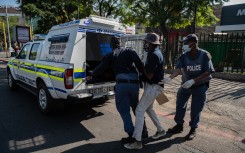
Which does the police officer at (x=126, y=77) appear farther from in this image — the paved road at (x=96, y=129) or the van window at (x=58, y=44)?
the van window at (x=58, y=44)

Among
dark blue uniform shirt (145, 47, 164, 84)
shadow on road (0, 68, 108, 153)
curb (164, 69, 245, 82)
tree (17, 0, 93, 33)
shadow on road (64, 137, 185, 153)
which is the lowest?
shadow on road (64, 137, 185, 153)

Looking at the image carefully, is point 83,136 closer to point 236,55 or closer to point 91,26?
point 91,26

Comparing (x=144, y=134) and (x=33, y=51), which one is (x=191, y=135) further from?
(x=33, y=51)

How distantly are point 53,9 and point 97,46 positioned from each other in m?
12.3

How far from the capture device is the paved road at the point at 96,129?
3.66 m

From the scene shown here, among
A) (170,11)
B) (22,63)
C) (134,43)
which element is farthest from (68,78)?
(170,11)

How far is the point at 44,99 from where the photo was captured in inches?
205

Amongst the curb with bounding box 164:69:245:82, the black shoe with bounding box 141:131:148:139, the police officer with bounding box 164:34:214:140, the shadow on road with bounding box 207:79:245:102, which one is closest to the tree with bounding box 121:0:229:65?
the curb with bounding box 164:69:245:82

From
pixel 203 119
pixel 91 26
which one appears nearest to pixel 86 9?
pixel 91 26

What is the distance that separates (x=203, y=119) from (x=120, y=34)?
116 inches

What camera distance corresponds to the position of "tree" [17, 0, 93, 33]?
15.4 metres

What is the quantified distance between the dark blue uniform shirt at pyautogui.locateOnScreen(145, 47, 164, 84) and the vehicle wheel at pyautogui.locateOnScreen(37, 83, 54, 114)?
2.59m

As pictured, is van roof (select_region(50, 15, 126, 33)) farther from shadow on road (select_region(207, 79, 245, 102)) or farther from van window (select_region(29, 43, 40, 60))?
shadow on road (select_region(207, 79, 245, 102))

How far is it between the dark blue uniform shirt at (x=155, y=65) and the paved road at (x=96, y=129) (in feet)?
3.85
